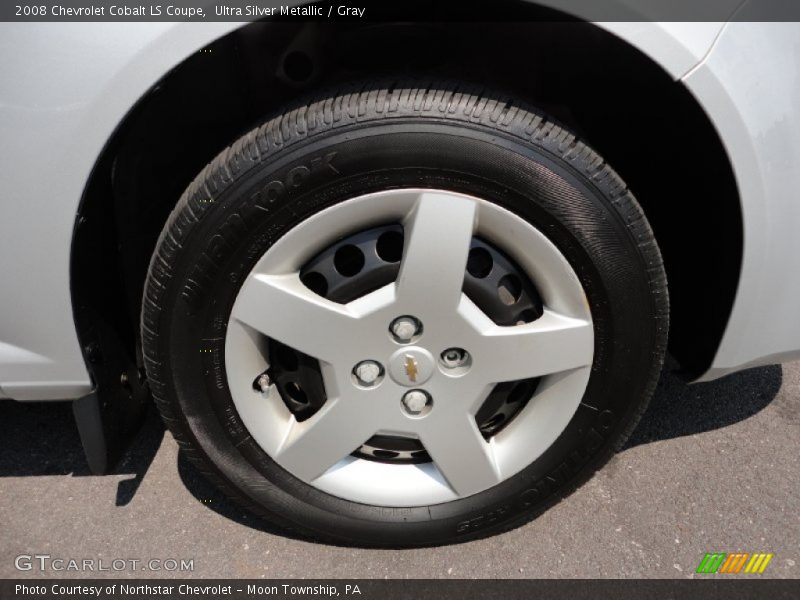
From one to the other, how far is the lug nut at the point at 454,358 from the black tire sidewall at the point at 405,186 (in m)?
0.28

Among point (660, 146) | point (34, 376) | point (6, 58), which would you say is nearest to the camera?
point (6, 58)

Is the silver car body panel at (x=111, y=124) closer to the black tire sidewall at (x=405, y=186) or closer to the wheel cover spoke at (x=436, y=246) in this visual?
the black tire sidewall at (x=405, y=186)

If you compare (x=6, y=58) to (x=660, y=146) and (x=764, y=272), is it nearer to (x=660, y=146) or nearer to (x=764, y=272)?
(x=660, y=146)

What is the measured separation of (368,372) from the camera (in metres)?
1.29

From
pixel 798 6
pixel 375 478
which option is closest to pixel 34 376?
pixel 375 478

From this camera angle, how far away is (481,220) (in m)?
1.20

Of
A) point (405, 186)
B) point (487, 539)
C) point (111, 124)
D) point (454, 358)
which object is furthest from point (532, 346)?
point (111, 124)

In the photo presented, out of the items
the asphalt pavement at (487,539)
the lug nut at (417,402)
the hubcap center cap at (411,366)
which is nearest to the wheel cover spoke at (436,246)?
the hubcap center cap at (411,366)

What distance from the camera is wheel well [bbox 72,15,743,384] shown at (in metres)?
1.24

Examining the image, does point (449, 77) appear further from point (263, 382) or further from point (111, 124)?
point (263, 382)

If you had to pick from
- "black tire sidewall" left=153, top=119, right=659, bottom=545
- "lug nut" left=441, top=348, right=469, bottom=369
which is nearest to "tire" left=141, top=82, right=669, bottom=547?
"black tire sidewall" left=153, top=119, right=659, bottom=545

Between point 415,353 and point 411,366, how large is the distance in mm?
32

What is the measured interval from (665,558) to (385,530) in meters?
0.66

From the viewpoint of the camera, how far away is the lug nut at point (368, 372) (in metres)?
1.28
